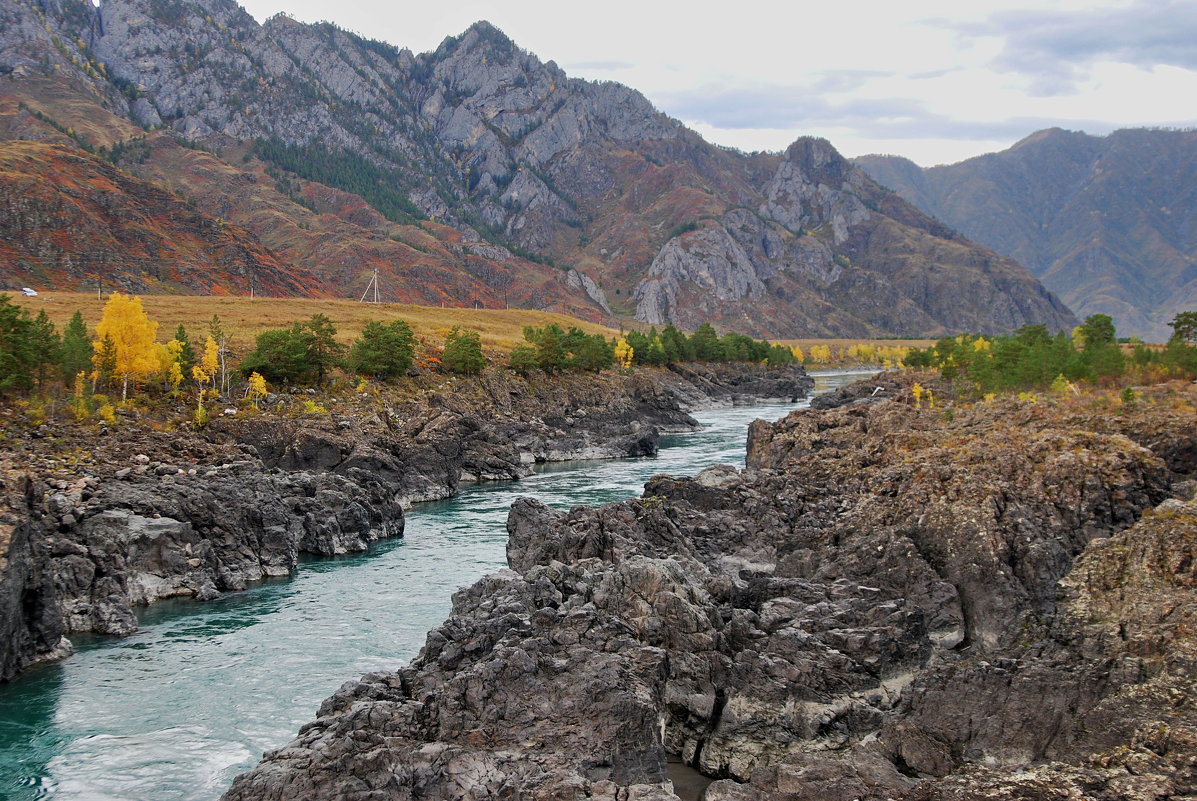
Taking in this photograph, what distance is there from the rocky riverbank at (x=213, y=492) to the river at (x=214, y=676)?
171 cm

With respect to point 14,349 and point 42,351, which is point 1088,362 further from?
point 14,349

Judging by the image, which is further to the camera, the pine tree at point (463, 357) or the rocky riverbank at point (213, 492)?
the pine tree at point (463, 357)

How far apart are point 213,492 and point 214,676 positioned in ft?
53.2

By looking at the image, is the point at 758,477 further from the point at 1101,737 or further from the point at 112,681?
the point at 112,681

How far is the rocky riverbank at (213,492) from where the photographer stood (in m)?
32.9

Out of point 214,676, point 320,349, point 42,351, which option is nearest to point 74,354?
point 42,351

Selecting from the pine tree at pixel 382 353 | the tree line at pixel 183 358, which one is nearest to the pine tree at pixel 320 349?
the tree line at pixel 183 358

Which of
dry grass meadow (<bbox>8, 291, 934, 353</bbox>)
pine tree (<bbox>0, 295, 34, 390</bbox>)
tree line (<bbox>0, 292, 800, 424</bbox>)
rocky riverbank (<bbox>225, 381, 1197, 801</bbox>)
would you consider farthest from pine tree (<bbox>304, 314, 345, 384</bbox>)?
rocky riverbank (<bbox>225, 381, 1197, 801</bbox>)

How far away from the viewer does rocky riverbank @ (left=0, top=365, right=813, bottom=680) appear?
108 ft

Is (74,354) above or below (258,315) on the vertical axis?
below

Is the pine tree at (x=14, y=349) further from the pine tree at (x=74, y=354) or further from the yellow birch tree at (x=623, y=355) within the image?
the yellow birch tree at (x=623, y=355)

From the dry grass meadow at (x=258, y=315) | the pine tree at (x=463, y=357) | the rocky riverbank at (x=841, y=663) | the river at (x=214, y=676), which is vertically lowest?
the river at (x=214, y=676)

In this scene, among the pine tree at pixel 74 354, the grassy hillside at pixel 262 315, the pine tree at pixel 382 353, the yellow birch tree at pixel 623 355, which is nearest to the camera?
the pine tree at pixel 74 354

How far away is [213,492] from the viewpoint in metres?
44.7
